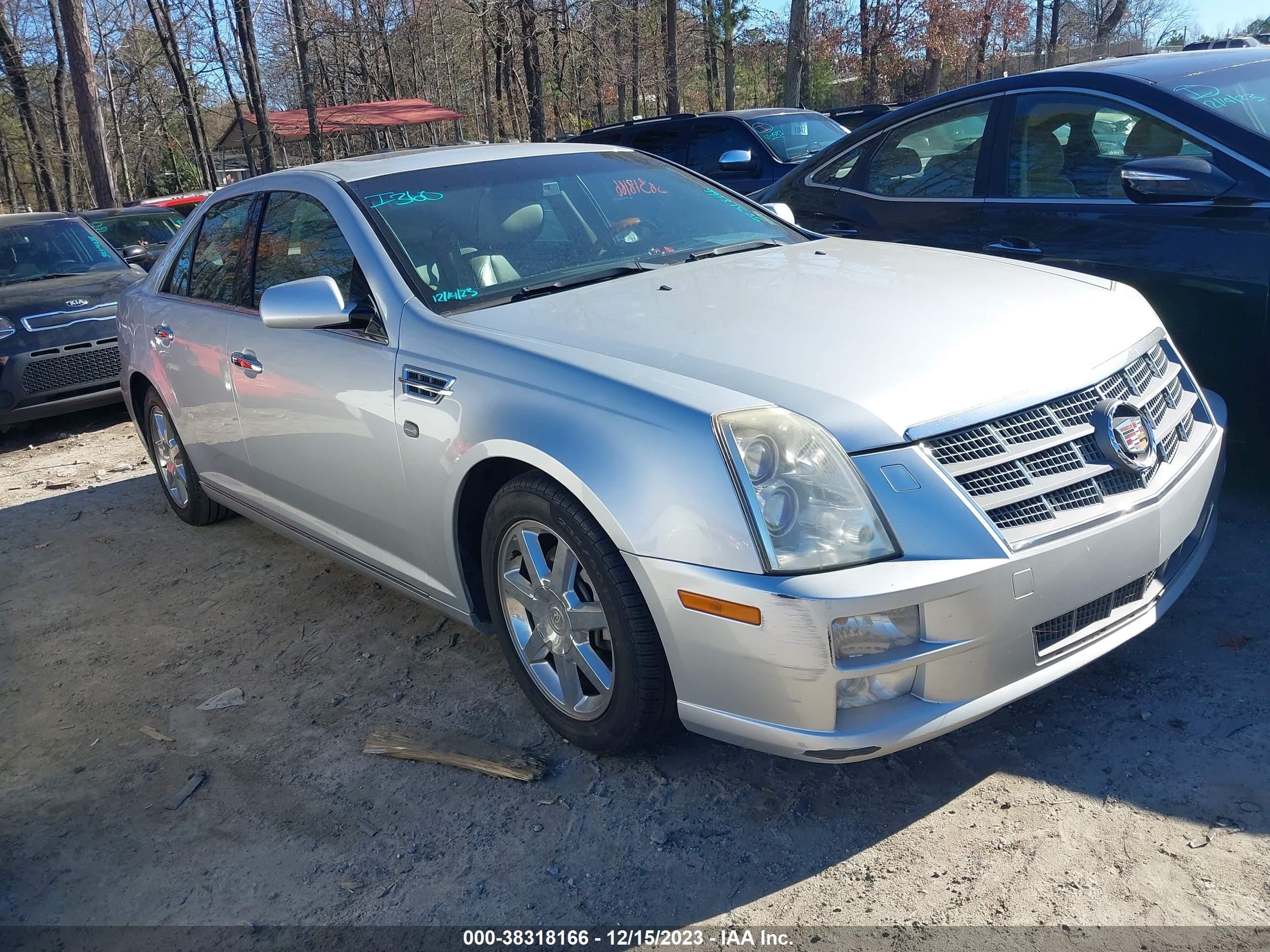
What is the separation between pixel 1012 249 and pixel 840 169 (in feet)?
4.18

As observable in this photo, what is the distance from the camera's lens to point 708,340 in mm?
2750

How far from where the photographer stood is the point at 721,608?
2.34 meters

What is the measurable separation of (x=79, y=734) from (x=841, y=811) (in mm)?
2495

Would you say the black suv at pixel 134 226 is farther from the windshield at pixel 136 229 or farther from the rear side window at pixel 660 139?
the rear side window at pixel 660 139

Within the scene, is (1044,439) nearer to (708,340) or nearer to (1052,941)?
(708,340)

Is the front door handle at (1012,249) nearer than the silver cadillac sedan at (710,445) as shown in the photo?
No

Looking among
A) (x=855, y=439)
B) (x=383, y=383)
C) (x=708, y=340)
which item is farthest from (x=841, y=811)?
(x=383, y=383)

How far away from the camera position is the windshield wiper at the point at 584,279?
10.9 ft

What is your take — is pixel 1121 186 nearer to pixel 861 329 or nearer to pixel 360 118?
pixel 861 329

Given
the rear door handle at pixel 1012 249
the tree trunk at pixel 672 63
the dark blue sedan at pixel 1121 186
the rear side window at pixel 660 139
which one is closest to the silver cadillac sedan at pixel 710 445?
the dark blue sedan at pixel 1121 186

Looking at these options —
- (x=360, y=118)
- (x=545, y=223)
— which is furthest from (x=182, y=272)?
(x=360, y=118)

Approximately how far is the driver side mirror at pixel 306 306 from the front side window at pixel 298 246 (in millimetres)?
151

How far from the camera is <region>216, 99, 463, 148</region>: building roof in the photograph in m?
30.1

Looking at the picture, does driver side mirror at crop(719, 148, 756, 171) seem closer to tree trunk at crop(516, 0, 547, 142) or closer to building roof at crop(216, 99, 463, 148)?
tree trunk at crop(516, 0, 547, 142)
